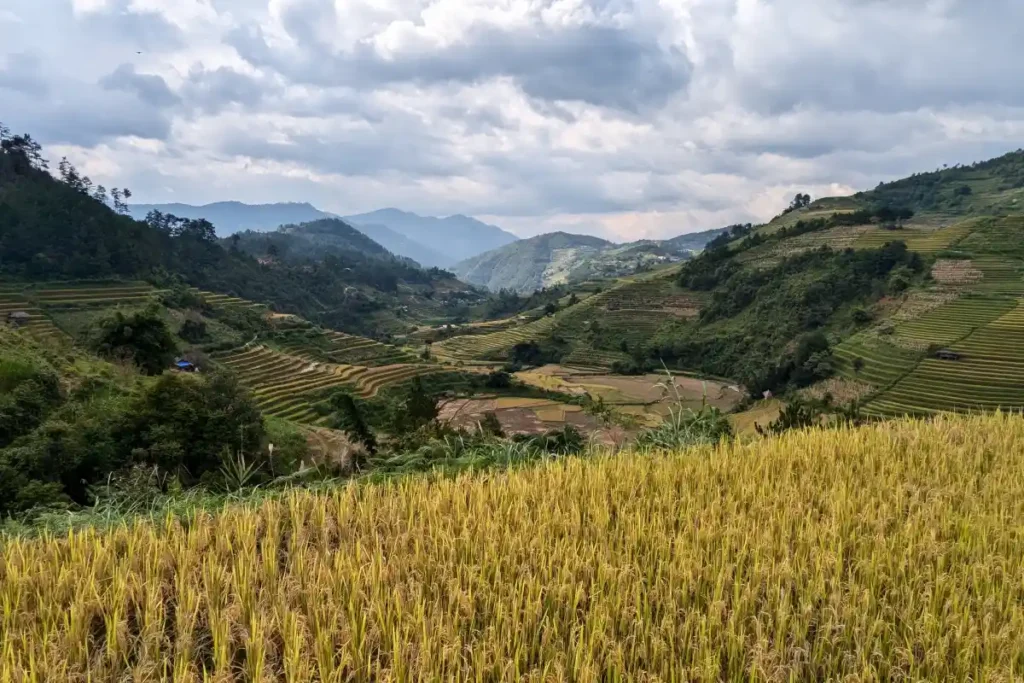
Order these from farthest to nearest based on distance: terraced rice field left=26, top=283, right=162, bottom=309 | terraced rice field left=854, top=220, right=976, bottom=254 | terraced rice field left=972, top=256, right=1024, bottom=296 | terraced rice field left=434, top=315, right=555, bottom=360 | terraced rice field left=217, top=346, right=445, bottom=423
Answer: terraced rice field left=434, top=315, right=555, bottom=360 → terraced rice field left=854, top=220, right=976, bottom=254 → terraced rice field left=972, top=256, right=1024, bottom=296 → terraced rice field left=26, top=283, right=162, bottom=309 → terraced rice field left=217, top=346, right=445, bottom=423

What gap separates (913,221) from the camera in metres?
81.9

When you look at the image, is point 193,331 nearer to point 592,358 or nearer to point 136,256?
point 136,256

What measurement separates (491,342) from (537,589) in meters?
76.9

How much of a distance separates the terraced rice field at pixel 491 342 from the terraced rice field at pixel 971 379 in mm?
43755

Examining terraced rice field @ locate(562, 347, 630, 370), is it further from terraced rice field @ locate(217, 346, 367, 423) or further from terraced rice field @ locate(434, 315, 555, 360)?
terraced rice field @ locate(217, 346, 367, 423)

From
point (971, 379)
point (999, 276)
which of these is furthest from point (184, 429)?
point (999, 276)

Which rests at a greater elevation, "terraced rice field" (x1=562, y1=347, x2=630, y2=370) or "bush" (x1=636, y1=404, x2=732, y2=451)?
"bush" (x1=636, y1=404, x2=732, y2=451)

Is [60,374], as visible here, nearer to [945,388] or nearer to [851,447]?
[851,447]

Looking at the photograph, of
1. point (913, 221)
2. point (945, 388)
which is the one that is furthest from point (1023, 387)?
point (913, 221)

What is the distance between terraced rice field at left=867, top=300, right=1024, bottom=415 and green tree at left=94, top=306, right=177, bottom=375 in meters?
35.6

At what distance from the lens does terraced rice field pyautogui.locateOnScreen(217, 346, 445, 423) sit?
117 ft

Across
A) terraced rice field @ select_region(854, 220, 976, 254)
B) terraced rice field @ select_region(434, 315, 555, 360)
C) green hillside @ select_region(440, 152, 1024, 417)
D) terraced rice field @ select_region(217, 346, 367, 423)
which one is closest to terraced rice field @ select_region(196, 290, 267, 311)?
terraced rice field @ select_region(217, 346, 367, 423)

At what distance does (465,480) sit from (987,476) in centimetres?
312

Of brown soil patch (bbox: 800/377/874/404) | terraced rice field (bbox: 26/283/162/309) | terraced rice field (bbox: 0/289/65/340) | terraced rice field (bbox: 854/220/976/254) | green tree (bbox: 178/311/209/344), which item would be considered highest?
terraced rice field (bbox: 854/220/976/254)
